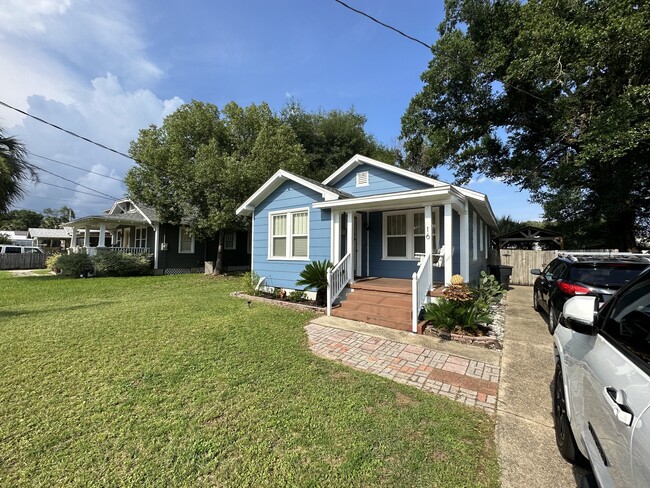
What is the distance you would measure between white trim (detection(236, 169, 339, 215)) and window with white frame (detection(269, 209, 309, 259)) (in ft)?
2.59

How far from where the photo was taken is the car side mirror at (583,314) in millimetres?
2016

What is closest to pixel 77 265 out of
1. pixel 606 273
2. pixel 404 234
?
Result: pixel 404 234

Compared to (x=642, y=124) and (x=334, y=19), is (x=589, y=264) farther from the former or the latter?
(x=642, y=124)

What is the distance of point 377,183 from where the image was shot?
9305 mm

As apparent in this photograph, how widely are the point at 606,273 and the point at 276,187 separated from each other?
860cm

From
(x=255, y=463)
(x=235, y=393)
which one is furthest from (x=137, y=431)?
(x=255, y=463)

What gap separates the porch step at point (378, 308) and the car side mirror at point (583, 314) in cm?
405

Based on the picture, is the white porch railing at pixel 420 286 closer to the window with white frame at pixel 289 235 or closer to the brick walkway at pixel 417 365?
the brick walkway at pixel 417 365

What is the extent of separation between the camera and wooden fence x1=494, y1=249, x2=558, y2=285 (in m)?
14.7

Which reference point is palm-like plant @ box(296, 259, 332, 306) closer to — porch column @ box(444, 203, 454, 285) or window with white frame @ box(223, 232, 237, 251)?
porch column @ box(444, 203, 454, 285)

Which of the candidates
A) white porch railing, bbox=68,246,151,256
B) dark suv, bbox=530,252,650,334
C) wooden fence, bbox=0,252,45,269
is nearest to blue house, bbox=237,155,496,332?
dark suv, bbox=530,252,650,334

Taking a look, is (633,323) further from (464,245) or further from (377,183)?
(377,183)

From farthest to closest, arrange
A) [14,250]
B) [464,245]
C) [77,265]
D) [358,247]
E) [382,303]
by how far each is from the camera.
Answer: [14,250], [77,265], [358,247], [464,245], [382,303]

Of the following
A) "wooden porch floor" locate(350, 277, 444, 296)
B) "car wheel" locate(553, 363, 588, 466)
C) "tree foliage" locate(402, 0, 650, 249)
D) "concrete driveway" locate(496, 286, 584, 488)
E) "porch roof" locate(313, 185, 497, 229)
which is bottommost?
"concrete driveway" locate(496, 286, 584, 488)
